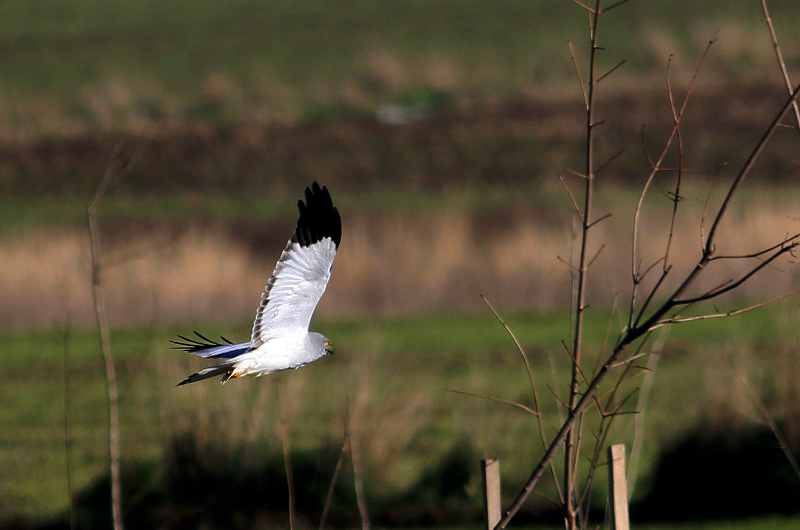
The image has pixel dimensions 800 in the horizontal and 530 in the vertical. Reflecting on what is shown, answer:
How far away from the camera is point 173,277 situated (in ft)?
50.9

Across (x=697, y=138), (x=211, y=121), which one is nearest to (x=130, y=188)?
(x=211, y=121)

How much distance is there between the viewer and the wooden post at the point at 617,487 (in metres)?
3.02

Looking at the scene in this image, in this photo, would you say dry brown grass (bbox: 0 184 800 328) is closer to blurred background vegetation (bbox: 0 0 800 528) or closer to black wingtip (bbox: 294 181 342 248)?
blurred background vegetation (bbox: 0 0 800 528)

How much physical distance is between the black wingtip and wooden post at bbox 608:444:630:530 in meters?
1.17

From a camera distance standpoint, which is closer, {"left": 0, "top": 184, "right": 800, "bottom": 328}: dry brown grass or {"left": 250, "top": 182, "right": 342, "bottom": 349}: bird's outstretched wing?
{"left": 250, "top": 182, "right": 342, "bottom": 349}: bird's outstretched wing

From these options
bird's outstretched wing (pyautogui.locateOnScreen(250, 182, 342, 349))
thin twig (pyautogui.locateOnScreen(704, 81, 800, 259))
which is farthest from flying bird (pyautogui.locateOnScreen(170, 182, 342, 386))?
thin twig (pyautogui.locateOnScreen(704, 81, 800, 259))

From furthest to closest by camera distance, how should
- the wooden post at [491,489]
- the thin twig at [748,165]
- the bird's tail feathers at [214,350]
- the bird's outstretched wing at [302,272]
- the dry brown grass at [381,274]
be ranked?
1. the dry brown grass at [381,274]
2. the bird's outstretched wing at [302,272]
3. the bird's tail feathers at [214,350]
4. the wooden post at [491,489]
5. the thin twig at [748,165]

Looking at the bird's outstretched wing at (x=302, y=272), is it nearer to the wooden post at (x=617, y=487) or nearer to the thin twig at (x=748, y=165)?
the wooden post at (x=617, y=487)

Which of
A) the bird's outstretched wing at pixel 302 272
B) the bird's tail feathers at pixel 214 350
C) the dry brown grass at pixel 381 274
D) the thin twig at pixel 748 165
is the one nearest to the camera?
the thin twig at pixel 748 165

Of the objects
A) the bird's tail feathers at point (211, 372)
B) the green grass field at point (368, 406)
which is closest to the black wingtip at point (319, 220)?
the bird's tail feathers at point (211, 372)

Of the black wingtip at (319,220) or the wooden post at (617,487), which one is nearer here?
the wooden post at (617,487)

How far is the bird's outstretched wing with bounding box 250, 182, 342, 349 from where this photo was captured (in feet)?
12.1

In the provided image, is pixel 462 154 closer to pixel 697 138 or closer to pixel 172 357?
pixel 697 138

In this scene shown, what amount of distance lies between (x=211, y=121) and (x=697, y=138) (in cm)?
1173
